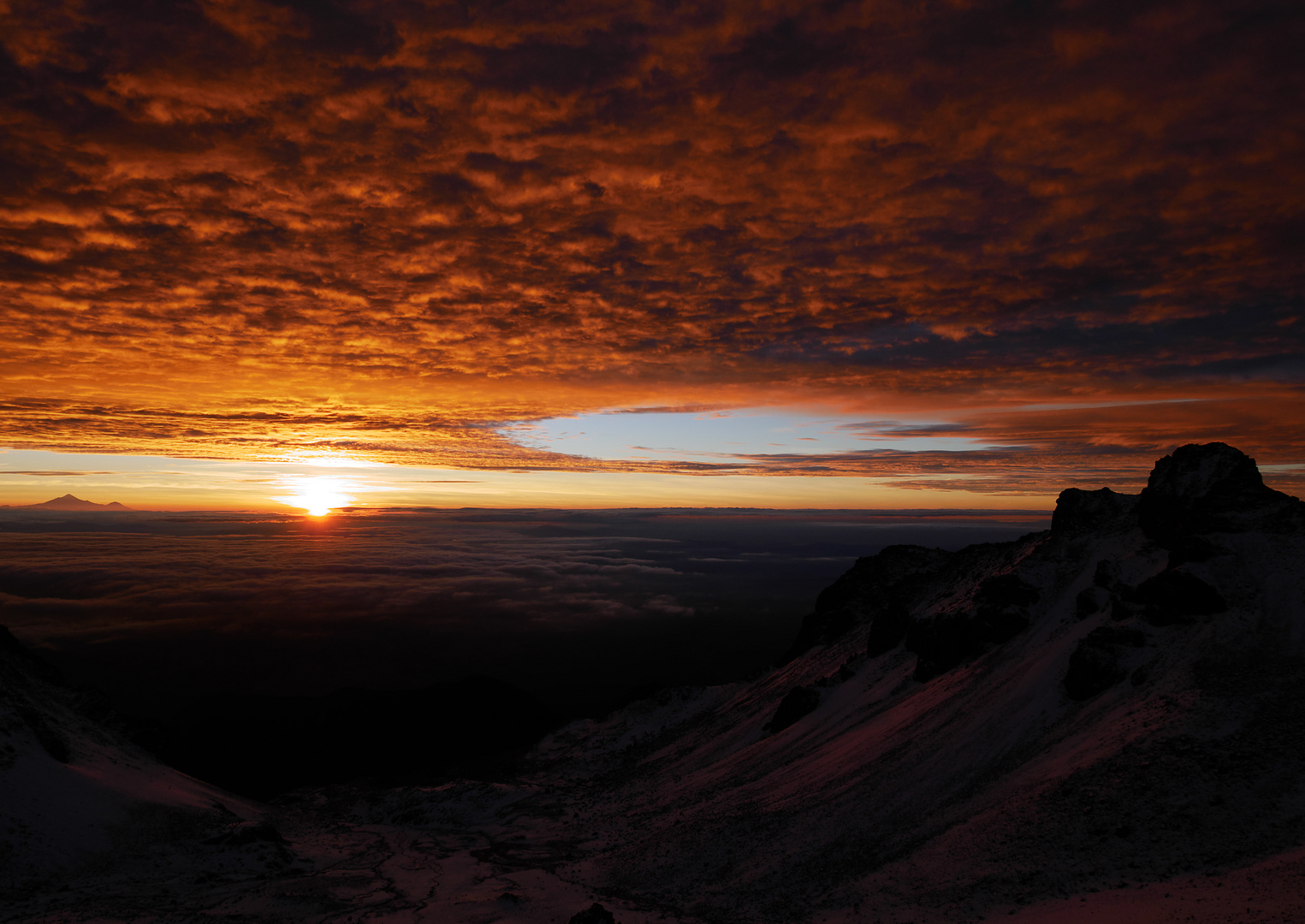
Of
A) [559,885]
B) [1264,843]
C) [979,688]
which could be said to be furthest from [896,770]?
[559,885]

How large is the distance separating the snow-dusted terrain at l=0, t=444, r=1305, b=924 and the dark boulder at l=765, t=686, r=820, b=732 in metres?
0.35

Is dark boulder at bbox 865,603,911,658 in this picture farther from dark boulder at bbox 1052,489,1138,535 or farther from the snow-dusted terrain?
dark boulder at bbox 1052,489,1138,535

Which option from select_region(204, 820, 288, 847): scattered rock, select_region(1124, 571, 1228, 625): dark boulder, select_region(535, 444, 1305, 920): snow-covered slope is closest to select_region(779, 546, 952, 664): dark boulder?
select_region(535, 444, 1305, 920): snow-covered slope

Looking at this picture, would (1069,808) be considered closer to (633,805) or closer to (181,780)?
(633,805)

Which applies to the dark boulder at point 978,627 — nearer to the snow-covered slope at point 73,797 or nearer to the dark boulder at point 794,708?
the dark boulder at point 794,708

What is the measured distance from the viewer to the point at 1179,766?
2966 centimetres

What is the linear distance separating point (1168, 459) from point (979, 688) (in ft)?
106

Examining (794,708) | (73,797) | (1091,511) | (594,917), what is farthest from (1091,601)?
(73,797)

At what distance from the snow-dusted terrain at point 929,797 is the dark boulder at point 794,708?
347 mm

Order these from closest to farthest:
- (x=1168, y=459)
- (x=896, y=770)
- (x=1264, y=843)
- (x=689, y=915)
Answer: (x=1264, y=843) → (x=689, y=915) → (x=896, y=770) → (x=1168, y=459)

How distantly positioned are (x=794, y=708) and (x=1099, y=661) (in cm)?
3904

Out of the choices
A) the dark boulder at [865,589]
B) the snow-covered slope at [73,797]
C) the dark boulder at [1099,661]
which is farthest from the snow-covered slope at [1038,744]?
the snow-covered slope at [73,797]

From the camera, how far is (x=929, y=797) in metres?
40.3

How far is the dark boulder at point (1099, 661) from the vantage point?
4291 centimetres
